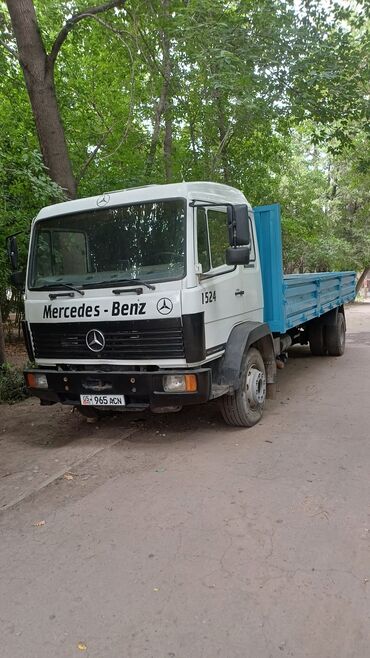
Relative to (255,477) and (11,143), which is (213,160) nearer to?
(11,143)

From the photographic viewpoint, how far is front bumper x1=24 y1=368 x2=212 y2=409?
4.26 metres

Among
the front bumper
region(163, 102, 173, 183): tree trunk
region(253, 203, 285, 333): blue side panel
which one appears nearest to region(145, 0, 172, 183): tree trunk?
region(163, 102, 173, 183): tree trunk

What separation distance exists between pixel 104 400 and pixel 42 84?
543 centimetres

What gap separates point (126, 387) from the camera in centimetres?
441

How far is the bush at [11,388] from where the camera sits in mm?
6977

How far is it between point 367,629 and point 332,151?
9.85 meters

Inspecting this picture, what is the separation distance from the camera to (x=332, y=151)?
10.2 meters

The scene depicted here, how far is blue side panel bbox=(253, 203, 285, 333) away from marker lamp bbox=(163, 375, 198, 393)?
2.00 m

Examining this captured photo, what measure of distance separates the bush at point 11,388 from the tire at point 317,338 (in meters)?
5.57

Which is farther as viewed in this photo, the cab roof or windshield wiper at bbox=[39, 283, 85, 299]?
windshield wiper at bbox=[39, 283, 85, 299]

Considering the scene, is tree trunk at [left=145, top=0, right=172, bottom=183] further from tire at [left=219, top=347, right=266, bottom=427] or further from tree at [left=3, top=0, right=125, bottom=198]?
tire at [left=219, top=347, right=266, bottom=427]

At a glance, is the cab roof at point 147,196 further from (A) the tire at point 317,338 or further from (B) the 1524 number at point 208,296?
(A) the tire at point 317,338

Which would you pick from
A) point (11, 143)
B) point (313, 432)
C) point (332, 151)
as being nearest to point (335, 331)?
point (332, 151)

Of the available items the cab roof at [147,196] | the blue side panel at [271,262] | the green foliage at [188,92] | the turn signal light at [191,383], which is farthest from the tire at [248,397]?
the green foliage at [188,92]
